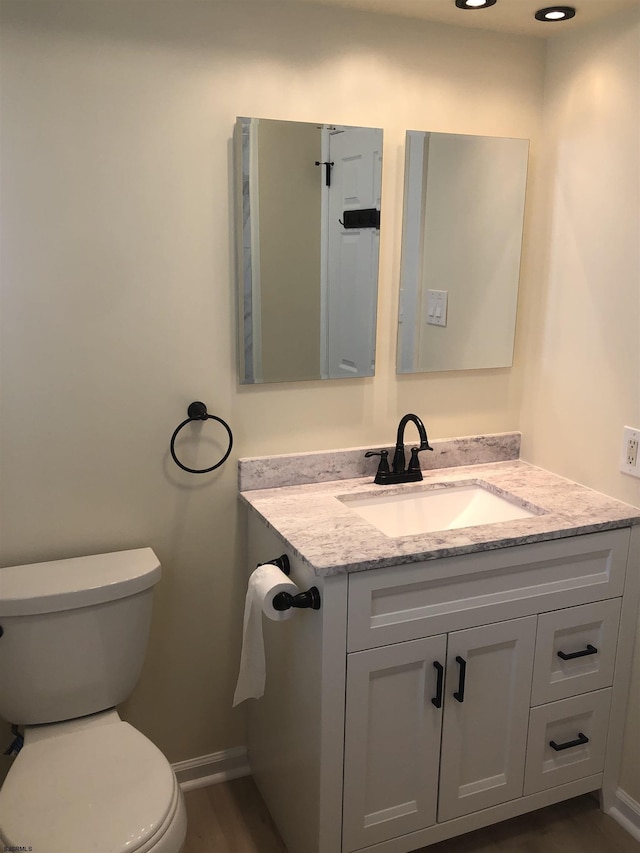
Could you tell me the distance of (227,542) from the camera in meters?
2.10

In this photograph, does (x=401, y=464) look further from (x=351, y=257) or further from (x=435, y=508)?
(x=351, y=257)

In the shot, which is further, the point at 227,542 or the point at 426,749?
the point at 227,542

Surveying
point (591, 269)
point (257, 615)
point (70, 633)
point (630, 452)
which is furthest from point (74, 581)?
point (591, 269)

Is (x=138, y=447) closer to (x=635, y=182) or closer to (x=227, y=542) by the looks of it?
(x=227, y=542)

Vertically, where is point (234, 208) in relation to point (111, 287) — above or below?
above

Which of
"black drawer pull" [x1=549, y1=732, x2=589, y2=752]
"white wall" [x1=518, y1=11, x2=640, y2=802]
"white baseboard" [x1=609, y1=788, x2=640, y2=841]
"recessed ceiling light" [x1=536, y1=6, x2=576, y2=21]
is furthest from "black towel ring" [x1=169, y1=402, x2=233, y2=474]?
"white baseboard" [x1=609, y1=788, x2=640, y2=841]

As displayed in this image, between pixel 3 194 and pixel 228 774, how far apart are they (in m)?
1.78

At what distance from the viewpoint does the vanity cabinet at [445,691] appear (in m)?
1.67

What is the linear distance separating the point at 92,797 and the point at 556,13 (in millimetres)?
2211

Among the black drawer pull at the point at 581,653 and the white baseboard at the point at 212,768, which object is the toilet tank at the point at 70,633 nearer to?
the white baseboard at the point at 212,768

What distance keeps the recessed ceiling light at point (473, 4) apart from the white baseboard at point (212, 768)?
2226 mm

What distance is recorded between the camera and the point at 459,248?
217cm

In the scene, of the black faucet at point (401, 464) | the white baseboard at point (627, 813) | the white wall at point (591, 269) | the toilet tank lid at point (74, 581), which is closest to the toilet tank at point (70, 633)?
the toilet tank lid at point (74, 581)

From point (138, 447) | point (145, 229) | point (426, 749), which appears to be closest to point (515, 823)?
point (426, 749)
